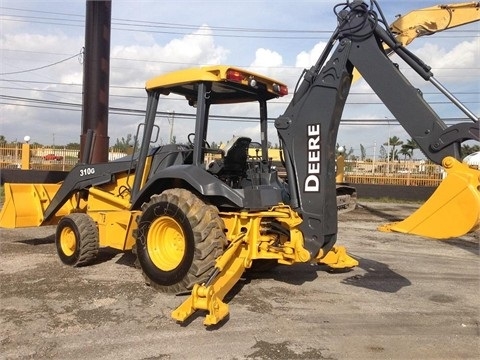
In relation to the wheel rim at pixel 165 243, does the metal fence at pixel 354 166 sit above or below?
above

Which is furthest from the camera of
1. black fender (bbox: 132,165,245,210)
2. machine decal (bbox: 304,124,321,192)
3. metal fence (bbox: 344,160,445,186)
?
metal fence (bbox: 344,160,445,186)

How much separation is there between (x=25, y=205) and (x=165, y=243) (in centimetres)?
332

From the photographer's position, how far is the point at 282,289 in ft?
Answer: 18.6

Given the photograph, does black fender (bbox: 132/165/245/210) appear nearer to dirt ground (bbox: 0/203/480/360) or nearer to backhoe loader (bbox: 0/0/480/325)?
backhoe loader (bbox: 0/0/480/325)

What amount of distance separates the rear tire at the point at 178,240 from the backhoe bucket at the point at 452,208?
6.39 ft

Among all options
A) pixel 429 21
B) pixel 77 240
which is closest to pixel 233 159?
pixel 77 240

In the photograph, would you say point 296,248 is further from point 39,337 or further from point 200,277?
point 39,337

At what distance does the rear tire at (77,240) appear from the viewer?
630 cm

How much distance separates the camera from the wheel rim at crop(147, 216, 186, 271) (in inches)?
209

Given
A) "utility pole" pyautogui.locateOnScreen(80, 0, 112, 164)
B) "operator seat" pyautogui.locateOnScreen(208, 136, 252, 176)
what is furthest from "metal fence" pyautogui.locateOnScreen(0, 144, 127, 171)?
"operator seat" pyautogui.locateOnScreen(208, 136, 252, 176)

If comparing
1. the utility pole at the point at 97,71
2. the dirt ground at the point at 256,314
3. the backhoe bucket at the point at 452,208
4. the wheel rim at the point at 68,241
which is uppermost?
the utility pole at the point at 97,71

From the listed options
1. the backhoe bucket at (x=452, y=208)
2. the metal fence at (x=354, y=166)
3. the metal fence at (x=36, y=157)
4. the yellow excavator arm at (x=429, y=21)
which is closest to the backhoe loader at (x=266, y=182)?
the backhoe bucket at (x=452, y=208)

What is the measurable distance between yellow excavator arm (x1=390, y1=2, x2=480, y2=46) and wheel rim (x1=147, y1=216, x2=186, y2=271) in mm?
8994

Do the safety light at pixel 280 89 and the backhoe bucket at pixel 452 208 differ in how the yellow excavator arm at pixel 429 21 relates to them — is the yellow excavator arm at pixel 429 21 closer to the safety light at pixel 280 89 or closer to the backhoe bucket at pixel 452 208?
the safety light at pixel 280 89
